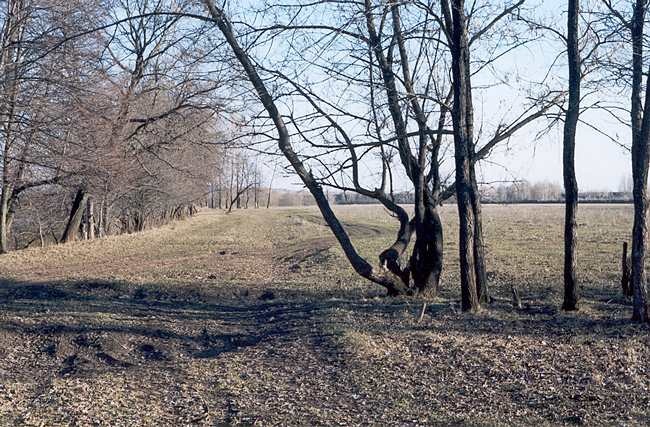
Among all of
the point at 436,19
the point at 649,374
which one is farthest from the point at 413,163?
the point at 649,374

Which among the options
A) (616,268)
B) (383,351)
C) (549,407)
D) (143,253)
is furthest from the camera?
(143,253)

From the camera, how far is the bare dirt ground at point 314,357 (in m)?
6.53

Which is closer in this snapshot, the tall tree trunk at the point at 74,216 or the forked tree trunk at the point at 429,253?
the forked tree trunk at the point at 429,253

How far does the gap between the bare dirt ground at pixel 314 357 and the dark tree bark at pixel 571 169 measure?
397 mm

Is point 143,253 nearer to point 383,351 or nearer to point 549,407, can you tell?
point 383,351

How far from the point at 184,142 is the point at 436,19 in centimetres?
1296

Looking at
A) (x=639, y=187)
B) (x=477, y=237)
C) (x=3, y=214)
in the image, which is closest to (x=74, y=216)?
(x=3, y=214)

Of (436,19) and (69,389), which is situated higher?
(436,19)

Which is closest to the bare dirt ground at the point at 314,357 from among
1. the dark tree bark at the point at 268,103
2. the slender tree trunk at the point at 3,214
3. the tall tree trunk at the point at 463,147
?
the tall tree trunk at the point at 463,147

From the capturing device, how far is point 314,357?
8336mm

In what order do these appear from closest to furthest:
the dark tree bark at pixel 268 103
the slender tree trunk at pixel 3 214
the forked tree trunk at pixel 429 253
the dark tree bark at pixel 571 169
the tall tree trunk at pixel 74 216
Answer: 1. the dark tree bark at pixel 571 169
2. the dark tree bark at pixel 268 103
3. the forked tree trunk at pixel 429 253
4. the slender tree trunk at pixel 3 214
5. the tall tree trunk at pixel 74 216

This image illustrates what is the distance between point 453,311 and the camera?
10367 millimetres

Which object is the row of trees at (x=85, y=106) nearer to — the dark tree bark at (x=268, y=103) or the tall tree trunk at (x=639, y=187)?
the dark tree bark at (x=268, y=103)

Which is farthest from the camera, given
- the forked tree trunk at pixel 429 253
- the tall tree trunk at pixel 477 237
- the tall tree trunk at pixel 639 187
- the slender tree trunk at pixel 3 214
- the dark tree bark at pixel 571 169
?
the slender tree trunk at pixel 3 214
